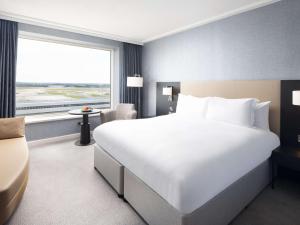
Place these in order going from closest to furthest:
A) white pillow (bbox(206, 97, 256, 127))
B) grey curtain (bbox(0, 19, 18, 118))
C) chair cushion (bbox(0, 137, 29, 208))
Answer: chair cushion (bbox(0, 137, 29, 208))
white pillow (bbox(206, 97, 256, 127))
grey curtain (bbox(0, 19, 18, 118))

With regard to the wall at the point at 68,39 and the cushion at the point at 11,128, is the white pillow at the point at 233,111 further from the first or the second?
the wall at the point at 68,39

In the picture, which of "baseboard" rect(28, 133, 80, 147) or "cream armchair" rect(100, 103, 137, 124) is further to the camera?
"cream armchair" rect(100, 103, 137, 124)

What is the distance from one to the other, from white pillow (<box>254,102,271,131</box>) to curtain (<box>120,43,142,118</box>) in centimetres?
350

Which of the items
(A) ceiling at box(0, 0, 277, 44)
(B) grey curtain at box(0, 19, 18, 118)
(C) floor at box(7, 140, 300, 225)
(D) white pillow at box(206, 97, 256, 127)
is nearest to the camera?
(C) floor at box(7, 140, 300, 225)

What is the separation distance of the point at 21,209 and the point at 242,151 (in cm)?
238

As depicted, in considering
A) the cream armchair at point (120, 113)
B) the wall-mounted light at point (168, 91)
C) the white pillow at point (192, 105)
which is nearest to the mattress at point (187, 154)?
the white pillow at point (192, 105)

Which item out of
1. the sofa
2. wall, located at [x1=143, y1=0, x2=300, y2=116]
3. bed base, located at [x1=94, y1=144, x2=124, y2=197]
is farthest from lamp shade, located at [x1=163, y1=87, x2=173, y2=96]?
the sofa

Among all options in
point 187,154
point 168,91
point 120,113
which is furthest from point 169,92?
point 187,154

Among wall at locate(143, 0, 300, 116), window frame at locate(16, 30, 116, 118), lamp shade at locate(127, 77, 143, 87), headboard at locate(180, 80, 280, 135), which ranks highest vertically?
window frame at locate(16, 30, 116, 118)

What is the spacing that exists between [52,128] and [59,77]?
51.8 inches

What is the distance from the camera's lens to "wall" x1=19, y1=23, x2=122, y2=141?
3947mm

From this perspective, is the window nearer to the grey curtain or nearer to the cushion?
the grey curtain

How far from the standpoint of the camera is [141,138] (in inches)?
83.4

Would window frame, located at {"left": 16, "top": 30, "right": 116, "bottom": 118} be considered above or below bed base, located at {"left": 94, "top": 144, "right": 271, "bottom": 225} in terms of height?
above
